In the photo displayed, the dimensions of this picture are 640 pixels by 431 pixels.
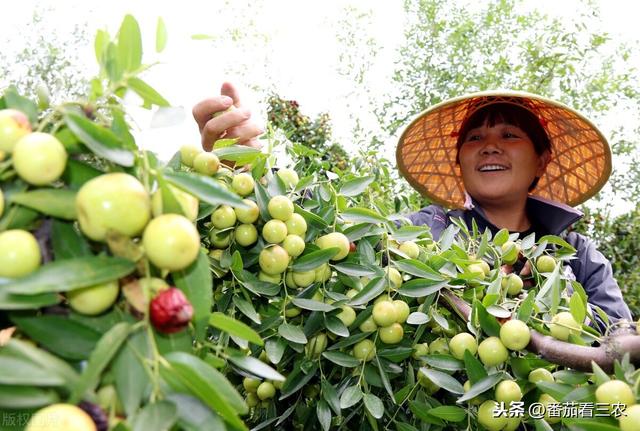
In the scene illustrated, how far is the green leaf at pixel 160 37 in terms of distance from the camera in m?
0.45

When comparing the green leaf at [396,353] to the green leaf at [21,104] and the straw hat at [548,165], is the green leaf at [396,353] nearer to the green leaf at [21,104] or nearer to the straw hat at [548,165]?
the green leaf at [21,104]

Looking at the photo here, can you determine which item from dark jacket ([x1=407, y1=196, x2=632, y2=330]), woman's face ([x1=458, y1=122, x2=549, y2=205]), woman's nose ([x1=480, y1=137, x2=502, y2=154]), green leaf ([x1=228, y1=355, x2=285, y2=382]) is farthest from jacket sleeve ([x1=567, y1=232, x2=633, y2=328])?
green leaf ([x1=228, y1=355, x2=285, y2=382])

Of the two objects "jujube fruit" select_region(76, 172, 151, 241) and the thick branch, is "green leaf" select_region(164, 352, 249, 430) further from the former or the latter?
the thick branch

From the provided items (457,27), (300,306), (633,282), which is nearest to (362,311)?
(300,306)

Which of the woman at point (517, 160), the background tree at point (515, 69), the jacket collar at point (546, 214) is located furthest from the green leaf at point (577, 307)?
the background tree at point (515, 69)

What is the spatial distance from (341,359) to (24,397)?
49 centimetres

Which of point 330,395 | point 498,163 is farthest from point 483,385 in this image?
point 498,163

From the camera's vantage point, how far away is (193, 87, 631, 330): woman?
1691 millimetres

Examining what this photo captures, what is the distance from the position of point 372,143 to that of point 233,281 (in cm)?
445

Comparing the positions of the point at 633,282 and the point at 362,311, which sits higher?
the point at 362,311

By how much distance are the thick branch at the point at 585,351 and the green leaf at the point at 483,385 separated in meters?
0.05

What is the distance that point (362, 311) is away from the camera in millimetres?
774

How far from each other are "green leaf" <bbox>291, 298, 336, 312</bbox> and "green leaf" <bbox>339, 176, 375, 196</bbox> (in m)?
0.18

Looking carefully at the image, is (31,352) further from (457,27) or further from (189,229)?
(457,27)
